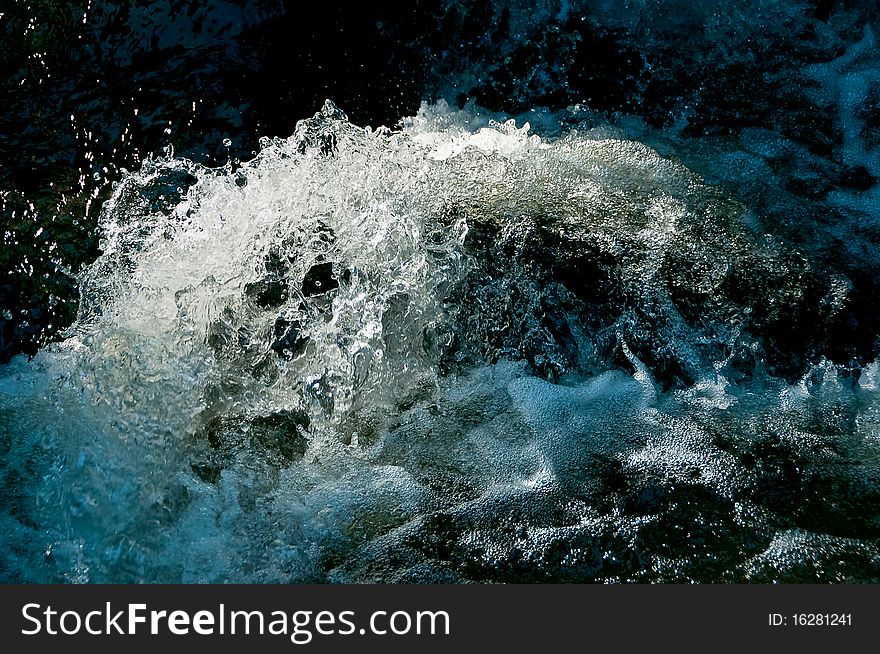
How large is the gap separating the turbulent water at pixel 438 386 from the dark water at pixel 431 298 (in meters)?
0.01

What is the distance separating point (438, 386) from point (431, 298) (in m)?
0.34

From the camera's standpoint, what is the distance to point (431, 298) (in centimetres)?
319

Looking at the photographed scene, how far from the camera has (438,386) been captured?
3.06 meters

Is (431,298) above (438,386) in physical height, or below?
above

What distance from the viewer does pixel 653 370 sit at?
3.09 meters

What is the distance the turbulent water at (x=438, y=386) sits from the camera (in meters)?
2.56

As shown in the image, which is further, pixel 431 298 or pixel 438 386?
pixel 431 298

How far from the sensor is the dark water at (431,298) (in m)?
2.61

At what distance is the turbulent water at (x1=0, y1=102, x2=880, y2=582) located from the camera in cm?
256

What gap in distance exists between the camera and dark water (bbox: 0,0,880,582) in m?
2.61

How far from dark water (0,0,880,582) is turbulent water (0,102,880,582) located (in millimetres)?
11

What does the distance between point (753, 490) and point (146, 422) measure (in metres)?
1.90

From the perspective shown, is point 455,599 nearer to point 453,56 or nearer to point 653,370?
point 653,370

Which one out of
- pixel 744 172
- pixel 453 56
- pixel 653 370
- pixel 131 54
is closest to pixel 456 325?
pixel 653 370
